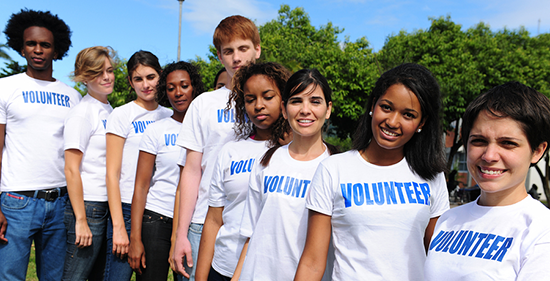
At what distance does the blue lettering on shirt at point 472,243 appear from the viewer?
1.40 meters

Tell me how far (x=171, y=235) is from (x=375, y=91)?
Answer: 195 centimetres

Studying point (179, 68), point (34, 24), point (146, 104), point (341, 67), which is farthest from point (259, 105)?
point (341, 67)

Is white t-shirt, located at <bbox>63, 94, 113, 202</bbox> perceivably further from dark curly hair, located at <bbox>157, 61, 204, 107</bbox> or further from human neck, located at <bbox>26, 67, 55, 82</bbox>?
dark curly hair, located at <bbox>157, 61, 204, 107</bbox>

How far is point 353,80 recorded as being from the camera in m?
18.3

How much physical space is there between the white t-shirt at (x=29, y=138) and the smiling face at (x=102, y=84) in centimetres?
34

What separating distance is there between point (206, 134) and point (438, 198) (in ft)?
5.03

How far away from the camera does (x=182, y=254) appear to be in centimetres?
266

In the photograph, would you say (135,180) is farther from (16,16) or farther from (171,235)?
(16,16)

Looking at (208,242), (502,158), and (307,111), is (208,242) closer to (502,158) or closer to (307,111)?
(307,111)

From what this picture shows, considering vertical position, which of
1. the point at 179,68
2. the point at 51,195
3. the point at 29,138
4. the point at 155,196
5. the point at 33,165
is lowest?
the point at 51,195

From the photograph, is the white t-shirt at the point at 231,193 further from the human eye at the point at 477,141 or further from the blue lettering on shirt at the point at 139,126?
the blue lettering on shirt at the point at 139,126

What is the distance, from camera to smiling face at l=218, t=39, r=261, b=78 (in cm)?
285

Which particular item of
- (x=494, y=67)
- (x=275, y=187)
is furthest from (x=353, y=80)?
(x=275, y=187)

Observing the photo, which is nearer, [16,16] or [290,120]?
[290,120]
